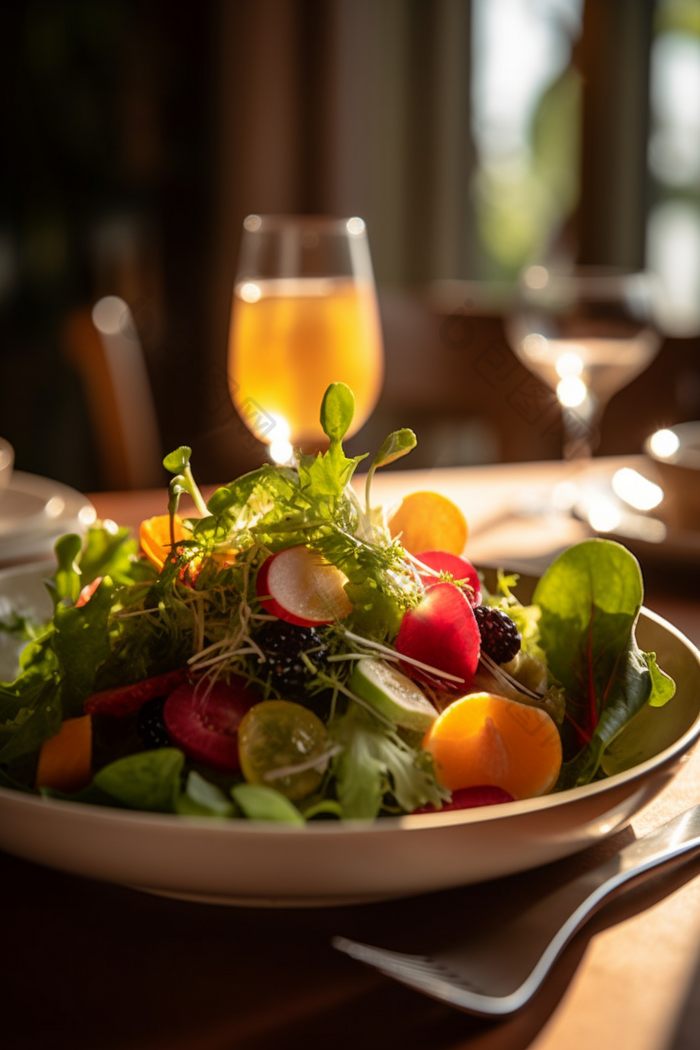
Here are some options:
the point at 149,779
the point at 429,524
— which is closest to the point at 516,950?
the point at 149,779

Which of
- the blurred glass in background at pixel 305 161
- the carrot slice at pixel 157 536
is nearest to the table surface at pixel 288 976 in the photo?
the carrot slice at pixel 157 536

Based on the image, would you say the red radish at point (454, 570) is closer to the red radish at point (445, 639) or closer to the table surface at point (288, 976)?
the red radish at point (445, 639)

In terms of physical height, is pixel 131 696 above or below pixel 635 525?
above

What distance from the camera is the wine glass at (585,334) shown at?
1.39 meters

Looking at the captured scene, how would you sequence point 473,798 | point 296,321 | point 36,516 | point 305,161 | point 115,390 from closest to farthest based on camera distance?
point 473,798
point 36,516
point 296,321
point 115,390
point 305,161

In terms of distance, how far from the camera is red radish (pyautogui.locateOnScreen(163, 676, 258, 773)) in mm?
553

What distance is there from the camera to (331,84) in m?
3.96

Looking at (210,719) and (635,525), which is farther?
(635,525)

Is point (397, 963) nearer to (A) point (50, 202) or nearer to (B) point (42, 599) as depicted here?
(B) point (42, 599)

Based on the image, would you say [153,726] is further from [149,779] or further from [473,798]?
[473,798]

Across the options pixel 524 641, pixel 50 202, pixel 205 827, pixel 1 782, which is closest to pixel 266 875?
pixel 205 827

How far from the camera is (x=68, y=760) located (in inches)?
22.1

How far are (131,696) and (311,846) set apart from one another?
0.18 meters

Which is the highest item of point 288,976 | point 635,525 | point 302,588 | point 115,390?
point 302,588
